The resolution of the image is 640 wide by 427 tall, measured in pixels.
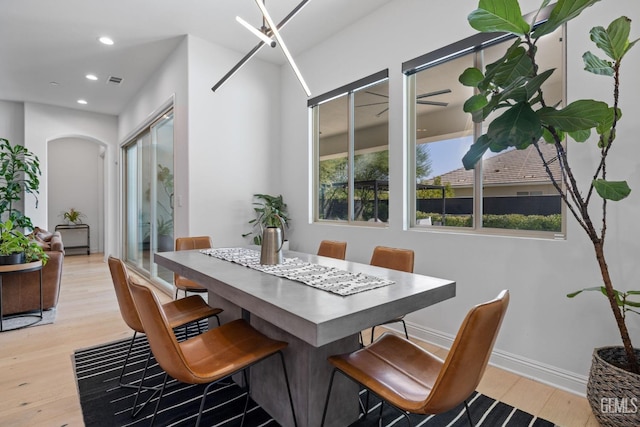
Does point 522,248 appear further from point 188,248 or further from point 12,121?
point 12,121

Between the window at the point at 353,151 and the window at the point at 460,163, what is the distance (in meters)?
0.37

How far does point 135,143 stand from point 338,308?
6.03 m

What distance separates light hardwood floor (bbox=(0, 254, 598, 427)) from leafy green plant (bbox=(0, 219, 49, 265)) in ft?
2.22

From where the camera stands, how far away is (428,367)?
4.79 ft

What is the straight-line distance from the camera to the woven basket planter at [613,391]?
1.53m

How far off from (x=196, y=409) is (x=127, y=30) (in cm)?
384

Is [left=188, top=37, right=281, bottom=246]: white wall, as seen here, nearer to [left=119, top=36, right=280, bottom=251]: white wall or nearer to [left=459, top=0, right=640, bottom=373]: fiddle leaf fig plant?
[left=119, top=36, right=280, bottom=251]: white wall

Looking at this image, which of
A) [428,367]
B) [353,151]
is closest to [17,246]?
[353,151]

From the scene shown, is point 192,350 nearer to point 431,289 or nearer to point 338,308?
point 338,308

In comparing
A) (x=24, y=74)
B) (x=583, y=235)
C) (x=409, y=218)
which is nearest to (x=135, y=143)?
(x=24, y=74)

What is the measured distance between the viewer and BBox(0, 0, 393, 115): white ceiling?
3.19 meters

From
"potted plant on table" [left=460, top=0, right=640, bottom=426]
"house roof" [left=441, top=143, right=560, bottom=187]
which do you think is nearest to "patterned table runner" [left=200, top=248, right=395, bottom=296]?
"potted plant on table" [left=460, top=0, right=640, bottom=426]

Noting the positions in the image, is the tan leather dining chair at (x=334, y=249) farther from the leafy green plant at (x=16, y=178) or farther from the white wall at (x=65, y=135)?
the white wall at (x=65, y=135)

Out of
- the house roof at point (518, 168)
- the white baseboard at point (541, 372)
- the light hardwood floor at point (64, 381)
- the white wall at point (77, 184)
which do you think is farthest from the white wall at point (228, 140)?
the white wall at point (77, 184)
